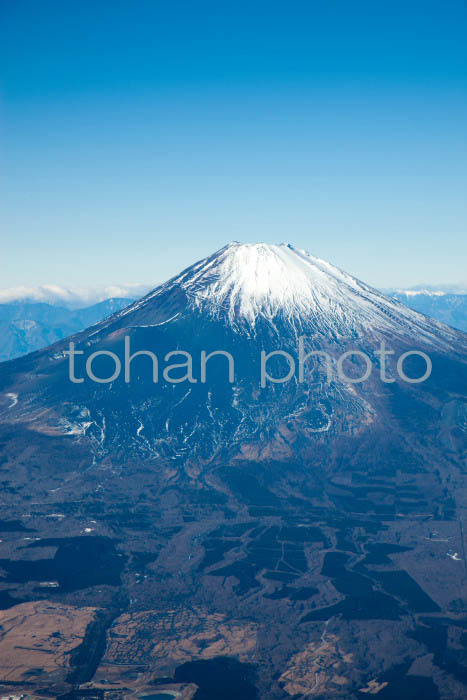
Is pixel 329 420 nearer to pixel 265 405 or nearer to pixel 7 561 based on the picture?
pixel 265 405

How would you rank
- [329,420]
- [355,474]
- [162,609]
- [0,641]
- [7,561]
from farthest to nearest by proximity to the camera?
[329,420]
[355,474]
[7,561]
[162,609]
[0,641]

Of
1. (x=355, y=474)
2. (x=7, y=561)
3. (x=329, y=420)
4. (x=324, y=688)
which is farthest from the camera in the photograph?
(x=329, y=420)

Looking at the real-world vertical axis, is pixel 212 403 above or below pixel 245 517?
above

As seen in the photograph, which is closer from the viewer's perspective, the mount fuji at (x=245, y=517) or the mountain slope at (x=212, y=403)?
the mount fuji at (x=245, y=517)

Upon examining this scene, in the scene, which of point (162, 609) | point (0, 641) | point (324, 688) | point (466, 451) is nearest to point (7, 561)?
point (0, 641)

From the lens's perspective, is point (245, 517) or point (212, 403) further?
point (212, 403)

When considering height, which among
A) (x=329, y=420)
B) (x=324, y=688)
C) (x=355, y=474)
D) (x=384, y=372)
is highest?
(x=384, y=372)

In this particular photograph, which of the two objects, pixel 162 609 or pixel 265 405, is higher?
pixel 265 405

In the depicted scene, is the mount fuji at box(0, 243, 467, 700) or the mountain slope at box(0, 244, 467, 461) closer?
the mount fuji at box(0, 243, 467, 700)
